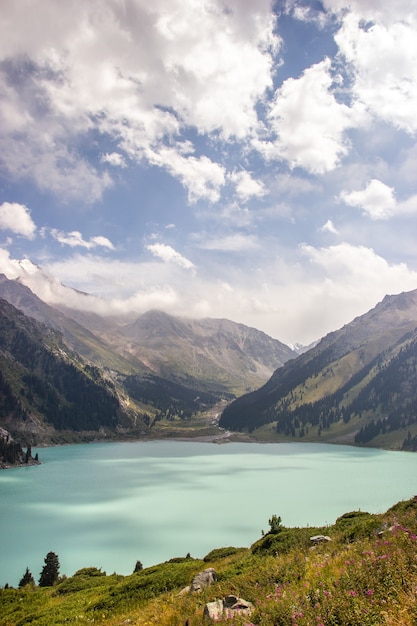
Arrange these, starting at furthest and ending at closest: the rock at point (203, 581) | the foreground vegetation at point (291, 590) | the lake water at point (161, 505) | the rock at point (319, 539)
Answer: the lake water at point (161, 505) < the rock at point (319, 539) < the rock at point (203, 581) < the foreground vegetation at point (291, 590)

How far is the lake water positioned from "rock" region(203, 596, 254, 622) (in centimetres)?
4722

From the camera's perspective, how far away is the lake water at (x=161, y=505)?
202ft

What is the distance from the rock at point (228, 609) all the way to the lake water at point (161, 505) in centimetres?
4722

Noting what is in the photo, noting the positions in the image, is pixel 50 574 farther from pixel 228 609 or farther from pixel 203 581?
pixel 228 609

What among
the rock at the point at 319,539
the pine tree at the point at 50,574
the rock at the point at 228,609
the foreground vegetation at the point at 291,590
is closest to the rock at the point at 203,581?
A: the foreground vegetation at the point at 291,590

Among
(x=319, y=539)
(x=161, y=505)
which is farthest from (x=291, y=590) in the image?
(x=161, y=505)

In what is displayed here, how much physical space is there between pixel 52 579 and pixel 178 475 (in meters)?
96.8

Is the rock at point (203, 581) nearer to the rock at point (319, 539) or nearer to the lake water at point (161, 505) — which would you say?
the rock at point (319, 539)

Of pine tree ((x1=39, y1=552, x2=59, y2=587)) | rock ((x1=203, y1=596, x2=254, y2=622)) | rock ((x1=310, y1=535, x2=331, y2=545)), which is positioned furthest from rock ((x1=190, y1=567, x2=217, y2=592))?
pine tree ((x1=39, y1=552, x2=59, y2=587))

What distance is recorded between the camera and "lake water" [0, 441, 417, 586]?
61.7 metres

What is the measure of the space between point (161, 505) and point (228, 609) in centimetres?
8567

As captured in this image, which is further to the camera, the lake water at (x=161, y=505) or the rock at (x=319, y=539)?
the lake water at (x=161, y=505)

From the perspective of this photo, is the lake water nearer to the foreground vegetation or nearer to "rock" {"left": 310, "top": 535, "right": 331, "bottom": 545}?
the foreground vegetation

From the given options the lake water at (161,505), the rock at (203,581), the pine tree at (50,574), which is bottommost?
the lake water at (161,505)
